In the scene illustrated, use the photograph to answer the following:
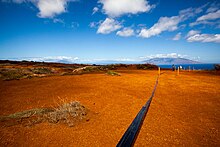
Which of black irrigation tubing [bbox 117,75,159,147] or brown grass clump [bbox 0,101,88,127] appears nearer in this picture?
black irrigation tubing [bbox 117,75,159,147]

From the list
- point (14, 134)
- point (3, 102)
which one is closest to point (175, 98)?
point (14, 134)

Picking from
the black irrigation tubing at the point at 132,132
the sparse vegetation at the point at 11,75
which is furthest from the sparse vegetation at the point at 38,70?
the black irrigation tubing at the point at 132,132

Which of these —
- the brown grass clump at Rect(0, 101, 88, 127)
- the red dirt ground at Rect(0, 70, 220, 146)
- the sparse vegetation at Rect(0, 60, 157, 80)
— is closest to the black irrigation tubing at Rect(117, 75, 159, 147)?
the red dirt ground at Rect(0, 70, 220, 146)

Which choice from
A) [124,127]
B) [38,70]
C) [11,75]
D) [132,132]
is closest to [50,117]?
[124,127]

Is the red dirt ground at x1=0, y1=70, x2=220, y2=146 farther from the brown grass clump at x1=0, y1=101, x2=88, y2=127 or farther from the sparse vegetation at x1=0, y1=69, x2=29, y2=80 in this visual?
the sparse vegetation at x1=0, y1=69, x2=29, y2=80

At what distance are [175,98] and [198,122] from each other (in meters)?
2.94

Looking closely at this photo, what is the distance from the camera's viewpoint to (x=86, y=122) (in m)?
4.68

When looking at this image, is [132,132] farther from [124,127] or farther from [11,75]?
[11,75]

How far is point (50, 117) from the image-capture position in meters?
4.80

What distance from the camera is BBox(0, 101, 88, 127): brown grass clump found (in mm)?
4594

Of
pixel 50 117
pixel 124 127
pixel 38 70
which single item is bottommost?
pixel 124 127

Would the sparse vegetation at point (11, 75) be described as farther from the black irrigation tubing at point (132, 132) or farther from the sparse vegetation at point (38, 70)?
the black irrigation tubing at point (132, 132)

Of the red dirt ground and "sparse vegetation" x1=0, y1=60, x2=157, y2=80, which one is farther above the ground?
"sparse vegetation" x1=0, y1=60, x2=157, y2=80

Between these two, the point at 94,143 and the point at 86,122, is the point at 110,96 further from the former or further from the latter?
the point at 94,143
